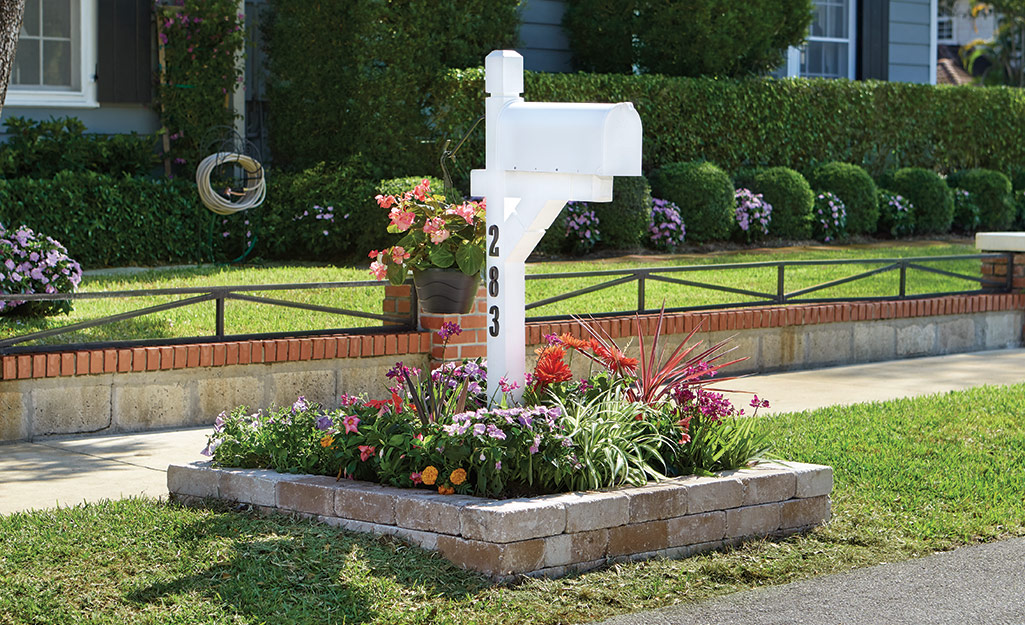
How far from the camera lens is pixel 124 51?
13531mm

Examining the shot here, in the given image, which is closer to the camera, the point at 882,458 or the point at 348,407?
the point at 348,407

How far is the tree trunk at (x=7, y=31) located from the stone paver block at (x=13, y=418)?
1570 mm

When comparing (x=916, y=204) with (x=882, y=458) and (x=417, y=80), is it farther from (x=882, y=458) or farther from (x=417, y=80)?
(x=882, y=458)

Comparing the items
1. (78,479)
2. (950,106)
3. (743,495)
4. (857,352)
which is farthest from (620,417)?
(950,106)

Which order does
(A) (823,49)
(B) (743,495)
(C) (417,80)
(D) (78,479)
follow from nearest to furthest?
(B) (743,495), (D) (78,479), (C) (417,80), (A) (823,49)

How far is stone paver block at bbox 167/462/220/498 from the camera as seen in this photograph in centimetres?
562

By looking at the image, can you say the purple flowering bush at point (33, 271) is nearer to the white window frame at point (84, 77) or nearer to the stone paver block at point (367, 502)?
the stone paver block at point (367, 502)

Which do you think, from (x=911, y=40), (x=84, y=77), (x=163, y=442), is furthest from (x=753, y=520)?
(x=911, y=40)

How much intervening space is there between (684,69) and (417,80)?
13.6 ft

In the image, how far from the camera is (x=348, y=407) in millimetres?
5625

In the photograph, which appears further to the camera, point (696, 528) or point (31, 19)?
point (31, 19)

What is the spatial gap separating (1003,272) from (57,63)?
9374 millimetres

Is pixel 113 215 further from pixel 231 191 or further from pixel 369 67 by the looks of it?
pixel 369 67

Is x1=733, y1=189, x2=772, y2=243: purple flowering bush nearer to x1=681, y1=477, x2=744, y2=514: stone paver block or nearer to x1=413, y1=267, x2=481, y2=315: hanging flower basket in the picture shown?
x1=413, y1=267, x2=481, y2=315: hanging flower basket
